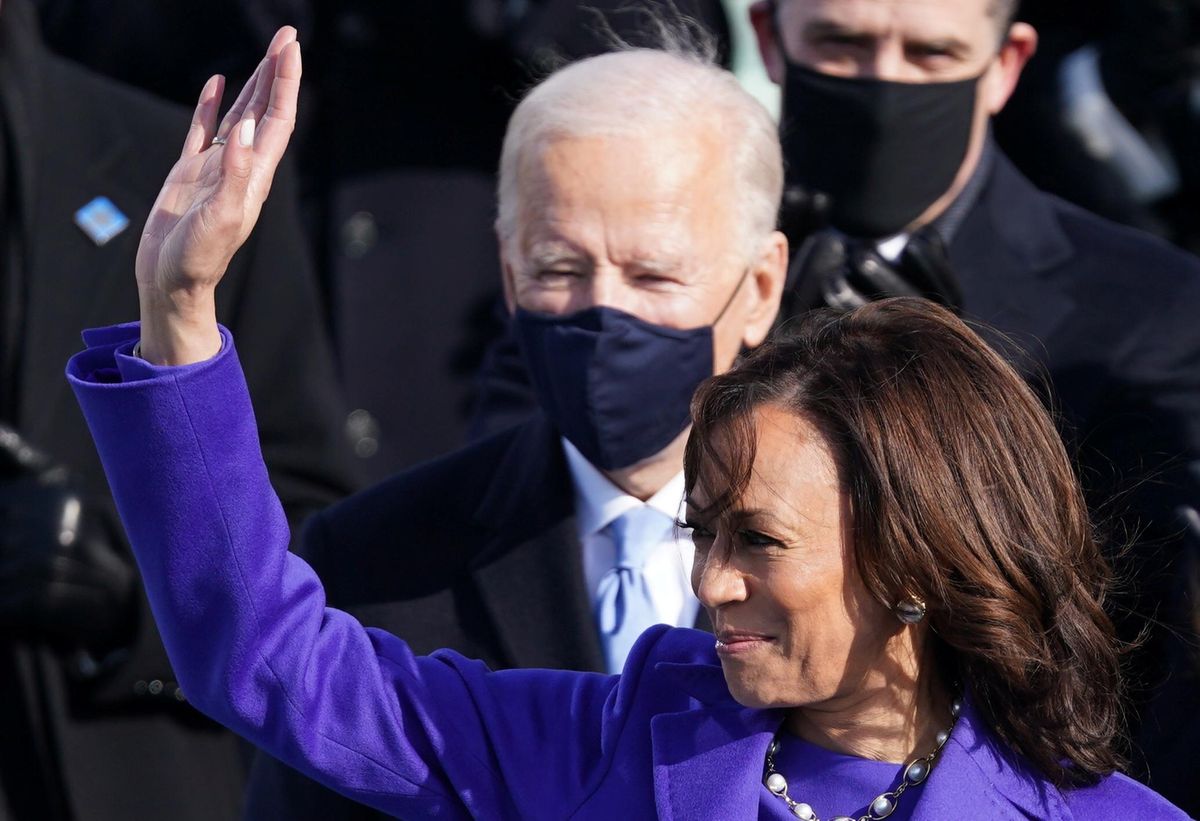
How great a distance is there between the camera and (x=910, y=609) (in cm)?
228

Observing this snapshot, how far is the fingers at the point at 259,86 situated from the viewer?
7.41 feet

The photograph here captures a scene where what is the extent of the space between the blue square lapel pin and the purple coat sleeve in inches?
57.1

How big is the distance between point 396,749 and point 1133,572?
1.08 m

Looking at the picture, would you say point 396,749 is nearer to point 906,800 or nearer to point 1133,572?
point 906,800

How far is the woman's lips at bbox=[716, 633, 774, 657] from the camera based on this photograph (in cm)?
225

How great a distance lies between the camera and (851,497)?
7.46 feet

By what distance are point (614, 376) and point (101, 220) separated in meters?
1.25

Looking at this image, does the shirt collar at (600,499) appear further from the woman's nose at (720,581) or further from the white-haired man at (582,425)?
the woman's nose at (720,581)

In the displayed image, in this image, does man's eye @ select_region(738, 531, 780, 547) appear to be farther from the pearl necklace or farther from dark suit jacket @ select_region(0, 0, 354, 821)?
dark suit jacket @ select_region(0, 0, 354, 821)

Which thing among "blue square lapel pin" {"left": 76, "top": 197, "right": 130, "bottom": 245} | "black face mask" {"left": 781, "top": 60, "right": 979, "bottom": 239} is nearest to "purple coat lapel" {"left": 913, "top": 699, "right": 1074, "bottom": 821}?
"black face mask" {"left": 781, "top": 60, "right": 979, "bottom": 239}

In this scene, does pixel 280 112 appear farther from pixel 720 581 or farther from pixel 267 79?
pixel 720 581

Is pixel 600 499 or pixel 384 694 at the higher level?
pixel 384 694

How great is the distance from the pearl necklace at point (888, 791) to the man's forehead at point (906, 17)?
155 centimetres

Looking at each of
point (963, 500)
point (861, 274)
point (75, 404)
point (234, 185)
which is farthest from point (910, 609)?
point (75, 404)
